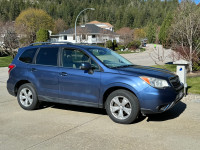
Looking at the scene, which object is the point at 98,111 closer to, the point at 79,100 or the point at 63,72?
the point at 79,100

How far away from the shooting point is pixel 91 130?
4883 mm

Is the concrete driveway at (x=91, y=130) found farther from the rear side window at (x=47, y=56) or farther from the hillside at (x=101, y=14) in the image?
the hillside at (x=101, y=14)

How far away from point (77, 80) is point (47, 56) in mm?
1205

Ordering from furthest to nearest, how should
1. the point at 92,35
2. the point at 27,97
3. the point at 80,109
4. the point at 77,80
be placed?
1. the point at 92,35
2. the point at 80,109
3. the point at 27,97
4. the point at 77,80

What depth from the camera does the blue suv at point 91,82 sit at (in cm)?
498

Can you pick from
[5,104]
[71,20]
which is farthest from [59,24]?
[5,104]

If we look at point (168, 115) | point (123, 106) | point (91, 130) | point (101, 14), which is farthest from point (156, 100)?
point (101, 14)

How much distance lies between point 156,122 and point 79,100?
1.80 metres

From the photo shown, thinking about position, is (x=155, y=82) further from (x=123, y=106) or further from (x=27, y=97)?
(x=27, y=97)

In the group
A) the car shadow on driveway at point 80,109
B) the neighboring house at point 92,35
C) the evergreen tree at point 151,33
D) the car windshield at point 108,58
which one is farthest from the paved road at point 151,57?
the evergreen tree at point 151,33

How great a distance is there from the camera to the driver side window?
570 cm

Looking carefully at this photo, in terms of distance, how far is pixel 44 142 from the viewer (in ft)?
14.0

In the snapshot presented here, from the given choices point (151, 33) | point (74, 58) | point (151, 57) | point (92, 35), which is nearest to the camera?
point (74, 58)

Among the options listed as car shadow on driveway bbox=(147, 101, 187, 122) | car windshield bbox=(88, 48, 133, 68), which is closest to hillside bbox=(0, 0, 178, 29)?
car windshield bbox=(88, 48, 133, 68)
